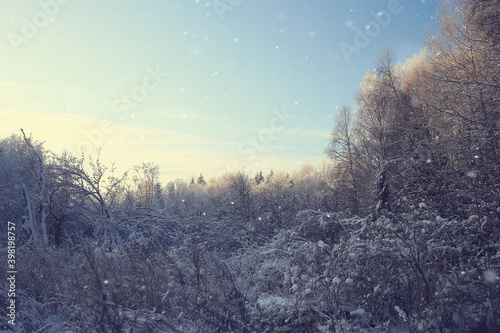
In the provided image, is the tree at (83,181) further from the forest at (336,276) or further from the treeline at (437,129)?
the treeline at (437,129)

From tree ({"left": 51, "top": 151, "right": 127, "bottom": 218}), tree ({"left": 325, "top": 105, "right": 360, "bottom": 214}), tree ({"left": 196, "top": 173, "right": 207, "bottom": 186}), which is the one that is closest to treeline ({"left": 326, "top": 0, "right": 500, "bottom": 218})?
tree ({"left": 325, "top": 105, "right": 360, "bottom": 214})

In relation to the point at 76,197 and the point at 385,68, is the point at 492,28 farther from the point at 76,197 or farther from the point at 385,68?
the point at 76,197

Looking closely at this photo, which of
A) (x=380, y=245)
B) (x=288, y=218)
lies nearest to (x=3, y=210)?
(x=288, y=218)

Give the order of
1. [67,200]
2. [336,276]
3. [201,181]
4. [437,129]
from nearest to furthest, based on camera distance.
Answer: [336,276] < [437,129] < [67,200] < [201,181]

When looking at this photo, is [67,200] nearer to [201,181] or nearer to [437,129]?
[437,129]

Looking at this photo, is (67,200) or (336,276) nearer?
(336,276)

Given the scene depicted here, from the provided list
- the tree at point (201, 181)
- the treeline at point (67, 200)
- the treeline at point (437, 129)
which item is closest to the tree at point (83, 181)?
the treeline at point (67, 200)

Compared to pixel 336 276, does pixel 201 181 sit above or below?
above

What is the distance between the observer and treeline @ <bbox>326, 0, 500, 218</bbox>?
7.89 meters

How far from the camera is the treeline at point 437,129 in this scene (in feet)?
25.9

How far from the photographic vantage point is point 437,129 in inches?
402

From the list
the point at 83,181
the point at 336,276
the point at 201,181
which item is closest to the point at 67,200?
the point at 83,181

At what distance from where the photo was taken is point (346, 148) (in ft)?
79.0

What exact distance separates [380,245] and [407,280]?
0.89m
